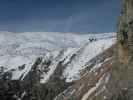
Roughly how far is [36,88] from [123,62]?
5028 inches

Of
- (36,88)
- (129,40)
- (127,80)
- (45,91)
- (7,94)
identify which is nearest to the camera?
(129,40)

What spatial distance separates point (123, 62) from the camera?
30.0 metres

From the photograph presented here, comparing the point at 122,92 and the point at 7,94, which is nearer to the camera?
the point at 122,92

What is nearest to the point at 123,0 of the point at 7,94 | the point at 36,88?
the point at 36,88

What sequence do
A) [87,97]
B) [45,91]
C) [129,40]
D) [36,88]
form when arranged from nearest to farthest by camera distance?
[129,40], [87,97], [45,91], [36,88]

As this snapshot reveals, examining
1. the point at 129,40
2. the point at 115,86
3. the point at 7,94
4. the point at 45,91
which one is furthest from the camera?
the point at 7,94

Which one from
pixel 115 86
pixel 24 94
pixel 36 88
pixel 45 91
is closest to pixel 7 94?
pixel 24 94

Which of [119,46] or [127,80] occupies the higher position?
[119,46]

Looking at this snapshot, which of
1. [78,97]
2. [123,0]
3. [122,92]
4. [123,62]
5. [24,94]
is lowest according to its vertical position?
[24,94]

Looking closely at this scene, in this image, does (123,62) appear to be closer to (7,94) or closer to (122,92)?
(122,92)

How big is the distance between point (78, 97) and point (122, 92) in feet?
72.9

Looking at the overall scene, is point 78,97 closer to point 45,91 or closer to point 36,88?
point 45,91

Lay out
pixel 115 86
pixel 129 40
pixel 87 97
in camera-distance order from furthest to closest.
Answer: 1. pixel 87 97
2. pixel 115 86
3. pixel 129 40

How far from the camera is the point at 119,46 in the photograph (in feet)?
98.9
